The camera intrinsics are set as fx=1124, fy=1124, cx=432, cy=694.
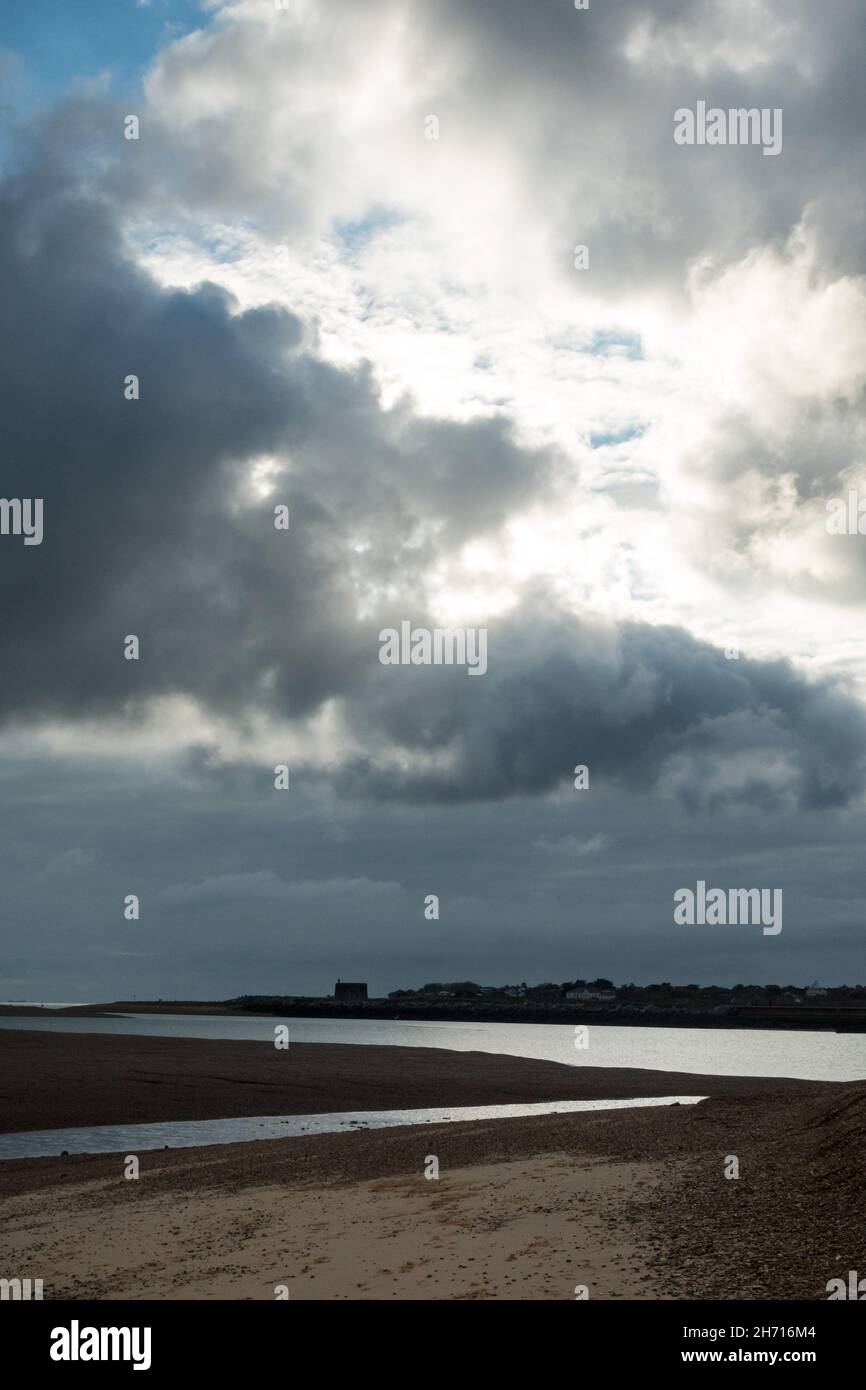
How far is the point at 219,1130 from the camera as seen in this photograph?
140ft

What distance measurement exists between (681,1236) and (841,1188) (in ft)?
10.1

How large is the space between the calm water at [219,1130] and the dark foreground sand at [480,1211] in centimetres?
456

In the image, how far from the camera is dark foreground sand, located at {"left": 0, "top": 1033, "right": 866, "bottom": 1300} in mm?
15547

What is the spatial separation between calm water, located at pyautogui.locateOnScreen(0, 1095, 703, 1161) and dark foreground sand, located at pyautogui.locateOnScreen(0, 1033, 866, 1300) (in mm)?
4561

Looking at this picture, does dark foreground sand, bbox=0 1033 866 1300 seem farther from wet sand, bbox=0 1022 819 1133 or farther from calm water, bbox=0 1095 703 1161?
wet sand, bbox=0 1022 819 1133

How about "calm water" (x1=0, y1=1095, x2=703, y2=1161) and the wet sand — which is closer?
"calm water" (x1=0, y1=1095, x2=703, y2=1161)

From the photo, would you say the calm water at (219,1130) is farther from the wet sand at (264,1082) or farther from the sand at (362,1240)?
the sand at (362,1240)

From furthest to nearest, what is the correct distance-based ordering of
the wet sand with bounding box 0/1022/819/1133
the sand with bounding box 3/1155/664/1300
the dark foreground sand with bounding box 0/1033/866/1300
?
the wet sand with bounding box 0/1022/819/1133 → the sand with bounding box 3/1155/664/1300 → the dark foreground sand with bounding box 0/1033/866/1300

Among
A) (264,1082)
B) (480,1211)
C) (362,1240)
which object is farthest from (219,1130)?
(362,1240)

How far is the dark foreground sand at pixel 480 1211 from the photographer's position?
15.5 meters
